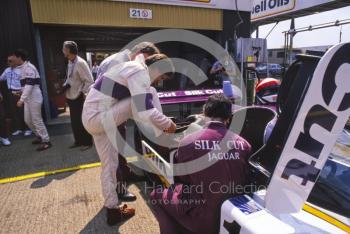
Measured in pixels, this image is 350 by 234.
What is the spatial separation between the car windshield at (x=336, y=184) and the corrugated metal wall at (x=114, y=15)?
6891mm

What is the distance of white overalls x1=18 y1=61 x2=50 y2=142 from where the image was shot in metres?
4.40

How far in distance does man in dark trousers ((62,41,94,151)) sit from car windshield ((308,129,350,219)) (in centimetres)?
378

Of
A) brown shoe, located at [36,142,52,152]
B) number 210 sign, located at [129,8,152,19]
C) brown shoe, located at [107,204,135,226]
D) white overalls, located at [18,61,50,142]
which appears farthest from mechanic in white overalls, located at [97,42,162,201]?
number 210 sign, located at [129,8,152,19]

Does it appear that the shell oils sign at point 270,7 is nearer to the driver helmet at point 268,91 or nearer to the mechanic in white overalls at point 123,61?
the driver helmet at point 268,91

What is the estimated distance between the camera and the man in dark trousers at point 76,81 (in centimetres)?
432

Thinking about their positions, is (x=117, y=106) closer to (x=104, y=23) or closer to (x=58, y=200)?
(x=58, y=200)

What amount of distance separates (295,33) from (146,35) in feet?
15.2

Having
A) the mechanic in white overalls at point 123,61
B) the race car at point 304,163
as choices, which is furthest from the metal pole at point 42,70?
the race car at point 304,163

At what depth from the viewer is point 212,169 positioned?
1542mm

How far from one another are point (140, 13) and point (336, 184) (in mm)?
7217

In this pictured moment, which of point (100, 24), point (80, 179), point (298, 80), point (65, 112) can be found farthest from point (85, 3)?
point (298, 80)

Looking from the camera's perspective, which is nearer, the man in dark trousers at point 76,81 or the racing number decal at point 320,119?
the racing number decal at point 320,119

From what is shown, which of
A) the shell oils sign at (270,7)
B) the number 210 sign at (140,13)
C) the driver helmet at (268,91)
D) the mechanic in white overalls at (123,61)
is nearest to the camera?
the mechanic in white overalls at (123,61)

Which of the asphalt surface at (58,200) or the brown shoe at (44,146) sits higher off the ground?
the brown shoe at (44,146)
